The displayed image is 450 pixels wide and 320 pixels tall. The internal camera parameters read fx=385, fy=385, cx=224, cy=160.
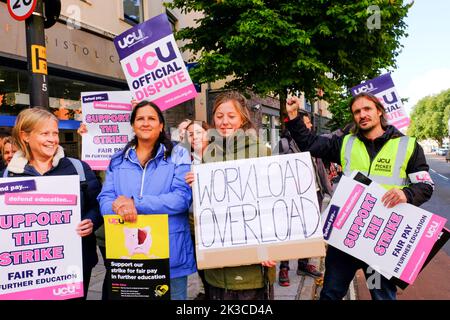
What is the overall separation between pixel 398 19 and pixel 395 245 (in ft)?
30.0

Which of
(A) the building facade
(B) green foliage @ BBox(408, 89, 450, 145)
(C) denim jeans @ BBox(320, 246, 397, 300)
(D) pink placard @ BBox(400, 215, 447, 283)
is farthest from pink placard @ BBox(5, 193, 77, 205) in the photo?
(B) green foliage @ BBox(408, 89, 450, 145)

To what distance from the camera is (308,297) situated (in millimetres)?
4090

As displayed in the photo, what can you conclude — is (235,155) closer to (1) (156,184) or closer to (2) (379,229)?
(1) (156,184)

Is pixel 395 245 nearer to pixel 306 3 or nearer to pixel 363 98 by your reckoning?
pixel 363 98

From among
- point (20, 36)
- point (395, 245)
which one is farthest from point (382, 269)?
point (20, 36)

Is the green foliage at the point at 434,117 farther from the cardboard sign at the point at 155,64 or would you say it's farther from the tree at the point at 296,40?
the cardboard sign at the point at 155,64

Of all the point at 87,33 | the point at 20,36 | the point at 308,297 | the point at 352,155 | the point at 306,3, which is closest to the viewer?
the point at 352,155

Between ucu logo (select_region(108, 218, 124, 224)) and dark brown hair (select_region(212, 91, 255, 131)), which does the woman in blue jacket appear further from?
dark brown hair (select_region(212, 91, 255, 131))

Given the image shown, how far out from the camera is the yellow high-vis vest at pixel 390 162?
2.70 meters

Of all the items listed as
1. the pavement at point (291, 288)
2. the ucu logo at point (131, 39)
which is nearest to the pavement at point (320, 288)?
the pavement at point (291, 288)

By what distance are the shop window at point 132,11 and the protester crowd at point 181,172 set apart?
8.62m

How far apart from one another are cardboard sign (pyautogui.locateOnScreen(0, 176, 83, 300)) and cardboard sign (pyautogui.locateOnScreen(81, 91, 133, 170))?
6.49 ft

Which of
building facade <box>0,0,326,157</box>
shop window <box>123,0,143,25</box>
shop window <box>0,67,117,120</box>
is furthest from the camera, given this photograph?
shop window <box>123,0,143,25</box>

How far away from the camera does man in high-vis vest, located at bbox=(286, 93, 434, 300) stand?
2.64 m
